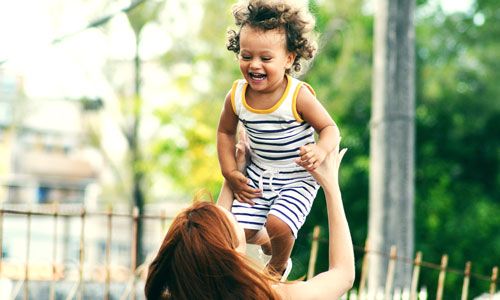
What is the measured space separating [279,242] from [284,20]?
0.59m

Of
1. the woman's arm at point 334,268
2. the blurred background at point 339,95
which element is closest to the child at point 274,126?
the woman's arm at point 334,268

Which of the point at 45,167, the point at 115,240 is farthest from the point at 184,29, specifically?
the point at 45,167

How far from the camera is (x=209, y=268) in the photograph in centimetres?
203

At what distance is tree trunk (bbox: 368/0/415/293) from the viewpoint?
5.69 m

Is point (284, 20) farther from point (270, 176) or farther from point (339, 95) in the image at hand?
point (339, 95)

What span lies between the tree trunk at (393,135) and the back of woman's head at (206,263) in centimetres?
381

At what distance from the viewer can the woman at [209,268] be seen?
79.7 inches

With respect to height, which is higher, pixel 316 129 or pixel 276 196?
pixel 316 129

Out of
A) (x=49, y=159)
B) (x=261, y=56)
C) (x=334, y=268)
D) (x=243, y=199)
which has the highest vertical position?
(x=261, y=56)

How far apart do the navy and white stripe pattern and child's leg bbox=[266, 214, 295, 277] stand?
2cm

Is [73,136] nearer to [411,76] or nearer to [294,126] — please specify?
[411,76]

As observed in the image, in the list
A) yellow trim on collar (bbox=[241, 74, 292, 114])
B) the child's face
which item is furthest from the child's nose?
yellow trim on collar (bbox=[241, 74, 292, 114])

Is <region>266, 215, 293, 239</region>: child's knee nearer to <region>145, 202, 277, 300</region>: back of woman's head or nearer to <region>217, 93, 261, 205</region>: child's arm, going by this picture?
<region>217, 93, 261, 205</region>: child's arm

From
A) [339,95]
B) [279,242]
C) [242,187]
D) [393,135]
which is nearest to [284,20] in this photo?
[242,187]
